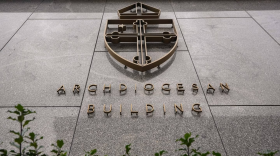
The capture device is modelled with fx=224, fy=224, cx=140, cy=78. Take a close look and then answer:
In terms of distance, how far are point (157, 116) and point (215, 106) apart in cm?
74

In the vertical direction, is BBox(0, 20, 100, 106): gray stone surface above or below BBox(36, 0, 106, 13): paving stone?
below

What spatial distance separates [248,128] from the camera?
8.20 ft

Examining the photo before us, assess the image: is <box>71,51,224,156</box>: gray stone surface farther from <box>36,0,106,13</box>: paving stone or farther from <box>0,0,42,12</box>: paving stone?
<box>0,0,42,12</box>: paving stone

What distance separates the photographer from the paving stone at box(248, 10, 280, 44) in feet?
13.4

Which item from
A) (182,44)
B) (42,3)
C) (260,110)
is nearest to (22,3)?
(42,3)

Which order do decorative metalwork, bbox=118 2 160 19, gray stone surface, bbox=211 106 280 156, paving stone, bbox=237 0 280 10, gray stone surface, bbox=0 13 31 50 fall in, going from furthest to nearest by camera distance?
paving stone, bbox=237 0 280 10 < decorative metalwork, bbox=118 2 160 19 < gray stone surface, bbox=0 13 31 50 < gray stone surface, bbox=211 106 280 156

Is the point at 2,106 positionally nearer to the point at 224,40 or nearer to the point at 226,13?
the point at 224,40

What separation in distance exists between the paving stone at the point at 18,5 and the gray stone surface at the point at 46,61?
0.73 metres

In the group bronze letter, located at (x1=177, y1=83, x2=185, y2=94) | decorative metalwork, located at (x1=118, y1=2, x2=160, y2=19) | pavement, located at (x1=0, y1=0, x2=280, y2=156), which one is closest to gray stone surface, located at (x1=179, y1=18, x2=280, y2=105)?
pavement, located at (x1=0, y1=0, x2=280, y2=156)

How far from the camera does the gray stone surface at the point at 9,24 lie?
12.7ft

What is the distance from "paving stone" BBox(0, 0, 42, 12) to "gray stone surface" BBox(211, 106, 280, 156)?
4319mm

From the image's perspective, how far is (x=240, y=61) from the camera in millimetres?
3408

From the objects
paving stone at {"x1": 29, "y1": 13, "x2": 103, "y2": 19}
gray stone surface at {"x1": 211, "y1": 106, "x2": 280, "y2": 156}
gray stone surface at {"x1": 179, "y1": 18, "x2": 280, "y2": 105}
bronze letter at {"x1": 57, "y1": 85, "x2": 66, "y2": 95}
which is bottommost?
gray stone surface at {"x1": 211, "y1": 106, "x2": 280, "y2": 156}

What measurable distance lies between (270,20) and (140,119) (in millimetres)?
3569
